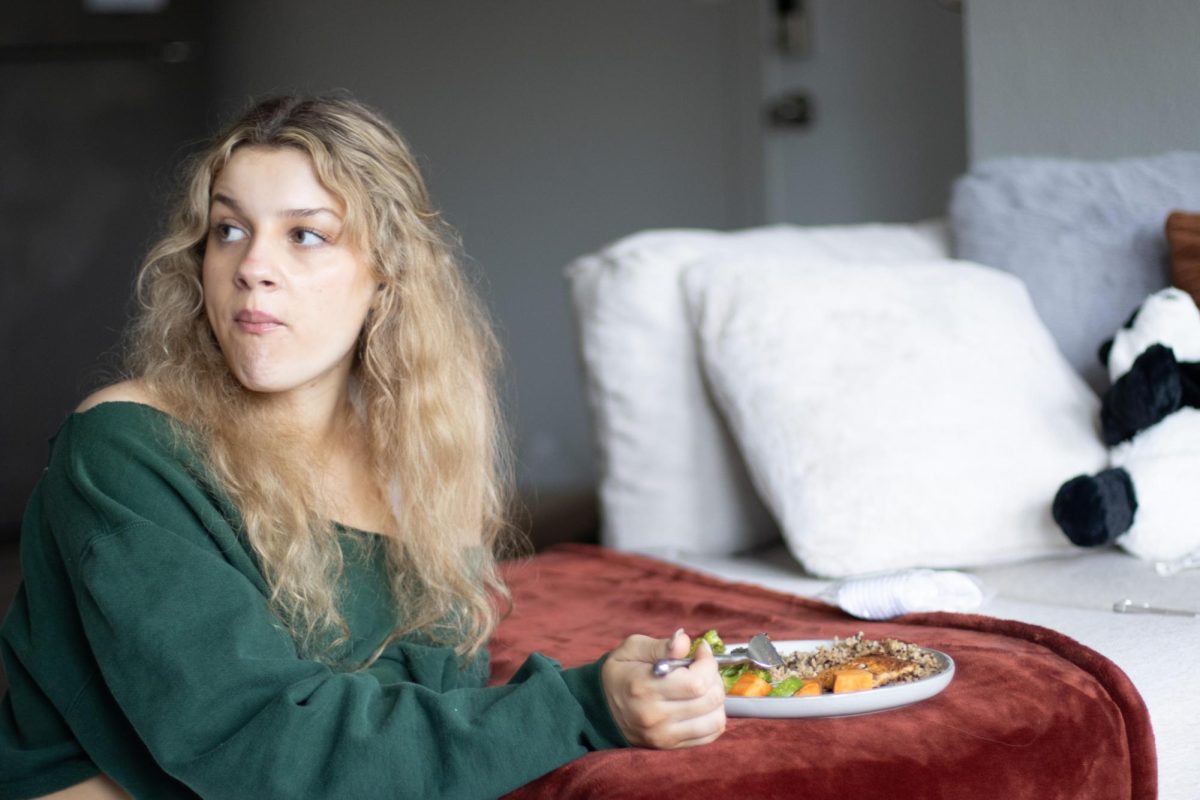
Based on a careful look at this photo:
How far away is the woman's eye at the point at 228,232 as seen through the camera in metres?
1.22

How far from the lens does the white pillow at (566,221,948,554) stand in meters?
2.00

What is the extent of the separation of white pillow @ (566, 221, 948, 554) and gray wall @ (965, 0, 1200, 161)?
63 centimetres

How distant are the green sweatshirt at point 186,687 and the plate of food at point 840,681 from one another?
12 centimetres

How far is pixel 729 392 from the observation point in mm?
1834

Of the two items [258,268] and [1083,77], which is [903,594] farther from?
[1083,77]

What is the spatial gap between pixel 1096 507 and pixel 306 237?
1.01 meters

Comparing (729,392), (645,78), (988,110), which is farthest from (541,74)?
(729,392)

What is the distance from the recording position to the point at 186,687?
0.96m

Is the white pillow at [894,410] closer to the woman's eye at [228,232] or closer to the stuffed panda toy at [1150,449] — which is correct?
the stuffed panda toy at [1150,449]

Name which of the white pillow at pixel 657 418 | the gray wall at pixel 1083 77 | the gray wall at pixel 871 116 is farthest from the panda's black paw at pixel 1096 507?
the gray wall at pixel 871 116

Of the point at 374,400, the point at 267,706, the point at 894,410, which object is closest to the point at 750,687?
the point at 267,706

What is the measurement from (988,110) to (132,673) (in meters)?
1.96

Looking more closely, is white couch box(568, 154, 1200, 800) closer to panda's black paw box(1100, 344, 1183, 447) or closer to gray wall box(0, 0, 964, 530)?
panda's black paw box(1100, 344, 1183, 447)

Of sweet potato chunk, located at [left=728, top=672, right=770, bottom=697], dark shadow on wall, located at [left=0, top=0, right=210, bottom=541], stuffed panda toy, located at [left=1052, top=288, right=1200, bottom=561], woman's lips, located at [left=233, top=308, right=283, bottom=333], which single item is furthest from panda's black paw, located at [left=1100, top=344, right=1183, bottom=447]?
dark shadow on wall, located at [left=0, top=0, right=210, bottom=541]
